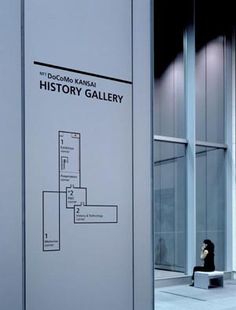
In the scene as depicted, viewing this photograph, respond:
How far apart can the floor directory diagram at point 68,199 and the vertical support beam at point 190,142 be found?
11.5m

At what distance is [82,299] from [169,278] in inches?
422

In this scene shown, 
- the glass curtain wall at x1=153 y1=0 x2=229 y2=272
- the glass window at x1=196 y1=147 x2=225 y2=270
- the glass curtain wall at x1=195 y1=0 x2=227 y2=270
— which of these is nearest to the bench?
the glass curtain wall at x1=153 y1=0 x2=229 y2=272

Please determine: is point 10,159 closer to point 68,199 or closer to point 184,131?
point 68,199

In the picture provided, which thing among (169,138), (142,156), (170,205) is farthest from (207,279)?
(142,156)

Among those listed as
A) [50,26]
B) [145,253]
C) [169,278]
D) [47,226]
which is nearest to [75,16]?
[50,26]

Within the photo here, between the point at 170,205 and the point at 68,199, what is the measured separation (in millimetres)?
11462

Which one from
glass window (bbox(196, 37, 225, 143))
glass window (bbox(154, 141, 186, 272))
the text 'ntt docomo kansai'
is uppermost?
glass window (bbox(196, 37, 225, 143))

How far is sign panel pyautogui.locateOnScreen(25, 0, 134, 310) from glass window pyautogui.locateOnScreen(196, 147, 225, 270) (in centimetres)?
1181

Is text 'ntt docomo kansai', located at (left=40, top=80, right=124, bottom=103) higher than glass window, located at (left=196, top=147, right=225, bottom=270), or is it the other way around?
text 'ntt docomo kansai', located at (left=40, top=80, right=124, bottom=103)

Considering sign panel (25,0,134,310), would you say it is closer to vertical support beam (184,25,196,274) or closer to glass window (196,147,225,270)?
vertical support beam (184,25,196,274)

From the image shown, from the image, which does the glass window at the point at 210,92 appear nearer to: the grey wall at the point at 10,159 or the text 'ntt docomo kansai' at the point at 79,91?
the text 'ntt docomo kansai' at the point at 79,91

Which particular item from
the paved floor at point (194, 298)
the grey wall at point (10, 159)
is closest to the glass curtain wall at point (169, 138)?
the paved floor at point (194, 298)

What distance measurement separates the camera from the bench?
40.5ft

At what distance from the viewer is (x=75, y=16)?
277 cm
